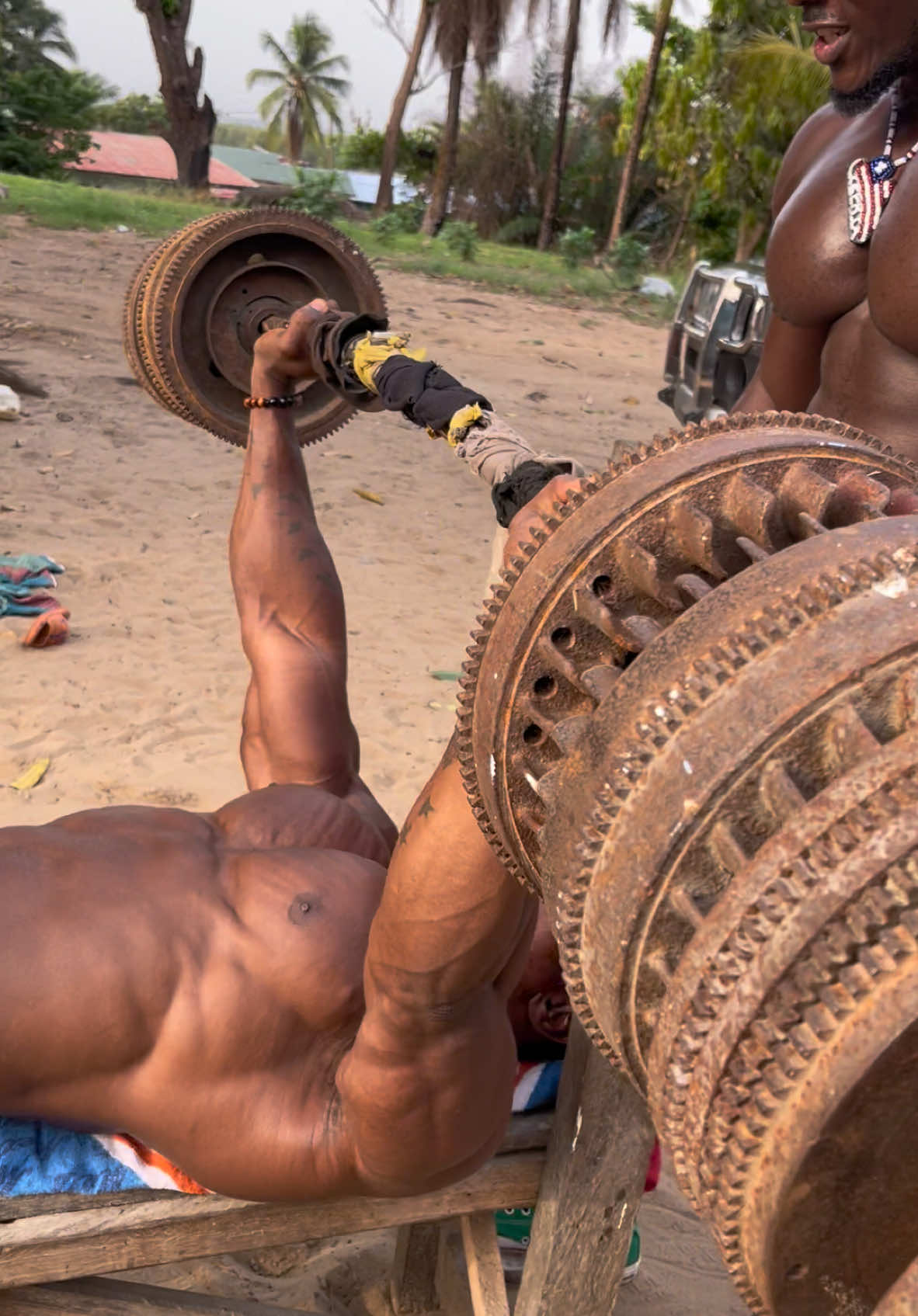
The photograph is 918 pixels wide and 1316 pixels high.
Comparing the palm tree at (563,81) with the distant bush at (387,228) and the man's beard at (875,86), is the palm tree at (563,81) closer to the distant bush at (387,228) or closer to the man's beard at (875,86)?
the distant bush at (387,228)

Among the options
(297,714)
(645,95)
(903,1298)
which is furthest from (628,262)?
(903,1298)

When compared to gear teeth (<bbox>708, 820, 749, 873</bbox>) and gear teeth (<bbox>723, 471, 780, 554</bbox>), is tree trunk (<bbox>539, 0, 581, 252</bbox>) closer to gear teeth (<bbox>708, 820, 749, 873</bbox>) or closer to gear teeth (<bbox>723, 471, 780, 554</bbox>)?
gear teeth (<bbox>723, 471, 780, 554</bbox>)

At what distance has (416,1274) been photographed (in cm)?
270

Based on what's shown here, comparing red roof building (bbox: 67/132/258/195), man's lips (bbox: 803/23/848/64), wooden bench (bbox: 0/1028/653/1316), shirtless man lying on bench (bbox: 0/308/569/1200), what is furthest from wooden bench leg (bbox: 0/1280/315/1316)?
red roof building (bbox: 67/132/258/195)

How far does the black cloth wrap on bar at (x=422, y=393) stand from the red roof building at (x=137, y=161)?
103 ft

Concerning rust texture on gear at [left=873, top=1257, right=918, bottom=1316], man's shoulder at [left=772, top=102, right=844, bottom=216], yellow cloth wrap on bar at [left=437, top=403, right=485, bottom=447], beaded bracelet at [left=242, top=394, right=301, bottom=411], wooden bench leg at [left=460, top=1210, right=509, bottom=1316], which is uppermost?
man's shoulder at [left=772, top=102, right=844, bottom=216]

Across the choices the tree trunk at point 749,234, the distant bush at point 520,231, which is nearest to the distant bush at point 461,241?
the tree trunk at point 749,234

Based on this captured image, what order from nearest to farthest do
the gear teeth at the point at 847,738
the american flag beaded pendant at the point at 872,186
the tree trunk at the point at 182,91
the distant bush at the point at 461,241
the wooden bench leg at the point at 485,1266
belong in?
the gear teeth at the point at 847,738 < the wooden bench leg at the point at 485,1266 < the american flag beaded pendant at the point at 872,186 < the distant bush at the point at 461,241 < the tree trunk at the point at 182,91

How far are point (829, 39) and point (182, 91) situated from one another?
22.8m

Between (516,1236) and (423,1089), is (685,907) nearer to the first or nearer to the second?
(423,1089)

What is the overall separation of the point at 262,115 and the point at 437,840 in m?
51.1

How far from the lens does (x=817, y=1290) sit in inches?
32.1

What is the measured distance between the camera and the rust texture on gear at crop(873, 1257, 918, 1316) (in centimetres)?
65

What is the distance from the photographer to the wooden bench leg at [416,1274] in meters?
2.67
